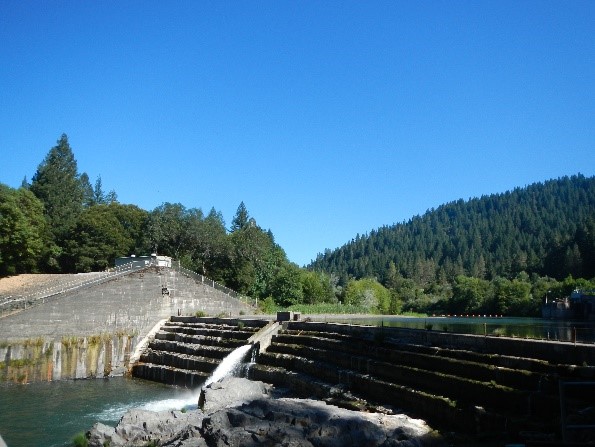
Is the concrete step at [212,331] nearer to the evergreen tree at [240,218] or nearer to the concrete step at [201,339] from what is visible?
the concrete step at [201,339]

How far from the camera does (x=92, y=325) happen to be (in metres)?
33.2

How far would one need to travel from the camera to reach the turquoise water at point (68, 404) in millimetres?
18438

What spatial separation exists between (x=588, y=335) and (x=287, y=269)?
48.5 meters

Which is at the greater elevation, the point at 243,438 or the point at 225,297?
the point at 225,297

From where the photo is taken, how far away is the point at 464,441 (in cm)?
1197

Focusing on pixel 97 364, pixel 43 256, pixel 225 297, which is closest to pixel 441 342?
pixel 97 364

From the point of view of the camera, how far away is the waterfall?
25203 millimetres

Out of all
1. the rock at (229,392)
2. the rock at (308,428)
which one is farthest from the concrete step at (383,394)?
the rock at (229,392)

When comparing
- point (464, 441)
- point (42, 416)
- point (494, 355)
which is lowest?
point (42, 416)

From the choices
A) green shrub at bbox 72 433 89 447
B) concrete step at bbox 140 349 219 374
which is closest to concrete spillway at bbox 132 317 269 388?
concrete step at bbox 140 349 219 374

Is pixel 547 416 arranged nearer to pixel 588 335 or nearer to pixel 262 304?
pixel 588 335

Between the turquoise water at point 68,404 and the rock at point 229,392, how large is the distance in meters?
3.63

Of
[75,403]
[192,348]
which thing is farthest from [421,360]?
[192,348]

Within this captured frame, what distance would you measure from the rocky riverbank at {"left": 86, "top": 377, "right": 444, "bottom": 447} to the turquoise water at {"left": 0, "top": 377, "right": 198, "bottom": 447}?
13.1ft
